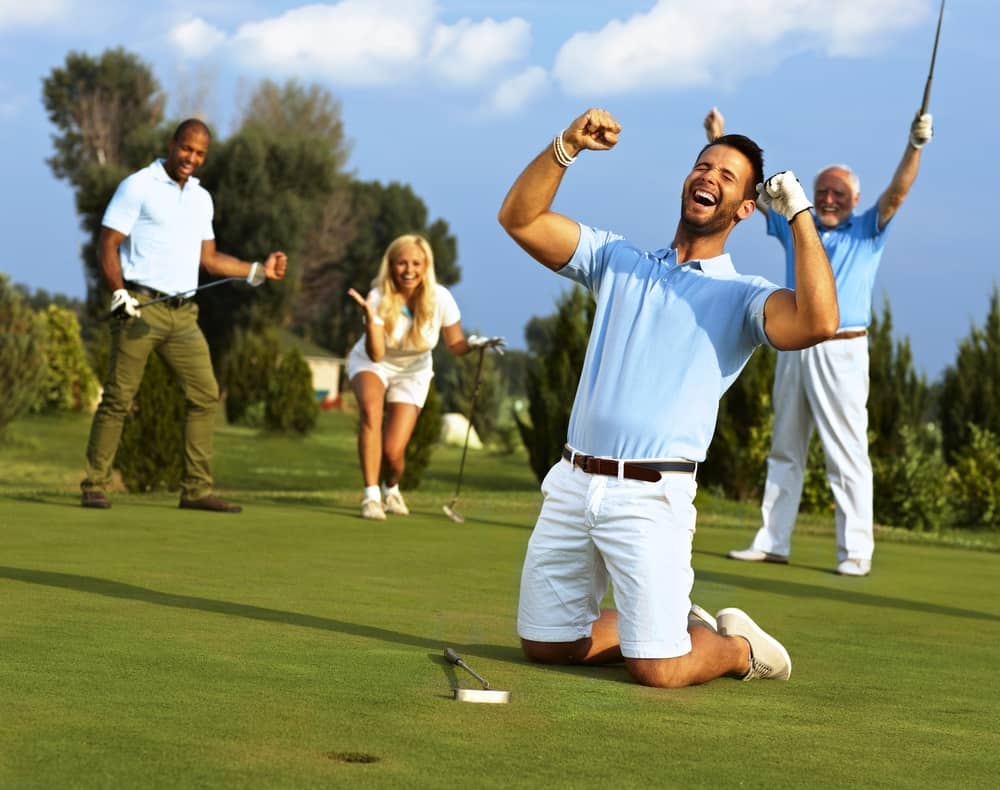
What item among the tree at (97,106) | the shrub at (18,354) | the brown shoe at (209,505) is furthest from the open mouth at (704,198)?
the tree at (97,106)

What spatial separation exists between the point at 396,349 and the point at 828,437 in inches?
109

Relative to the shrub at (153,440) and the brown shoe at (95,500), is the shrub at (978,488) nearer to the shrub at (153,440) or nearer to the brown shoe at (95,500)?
the shrub at (153,440)

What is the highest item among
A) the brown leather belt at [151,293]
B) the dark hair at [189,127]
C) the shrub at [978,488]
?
the dark hair at [189,127]

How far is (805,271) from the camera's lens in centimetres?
399

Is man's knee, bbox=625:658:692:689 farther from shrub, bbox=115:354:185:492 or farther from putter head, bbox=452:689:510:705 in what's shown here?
shrub, bbox=115:354:185:492

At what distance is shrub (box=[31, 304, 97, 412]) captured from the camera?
26.5 meters

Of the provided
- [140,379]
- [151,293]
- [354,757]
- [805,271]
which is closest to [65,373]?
[140,379]

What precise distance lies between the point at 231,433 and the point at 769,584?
2259cm

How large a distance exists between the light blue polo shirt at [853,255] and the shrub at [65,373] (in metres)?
20.6

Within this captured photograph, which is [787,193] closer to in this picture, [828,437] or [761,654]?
[761,654]

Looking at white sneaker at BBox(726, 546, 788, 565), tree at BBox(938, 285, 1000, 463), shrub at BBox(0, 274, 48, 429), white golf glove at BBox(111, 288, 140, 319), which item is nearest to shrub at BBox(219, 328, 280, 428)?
shrub at BBox(0, 274, 48, 429)

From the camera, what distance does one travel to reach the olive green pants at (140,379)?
8.79 metres

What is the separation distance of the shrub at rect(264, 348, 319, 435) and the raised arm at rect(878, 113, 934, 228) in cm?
2064

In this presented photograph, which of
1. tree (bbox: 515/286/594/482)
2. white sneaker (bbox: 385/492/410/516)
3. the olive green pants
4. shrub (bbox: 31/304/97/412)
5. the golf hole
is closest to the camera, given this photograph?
the golf hole
